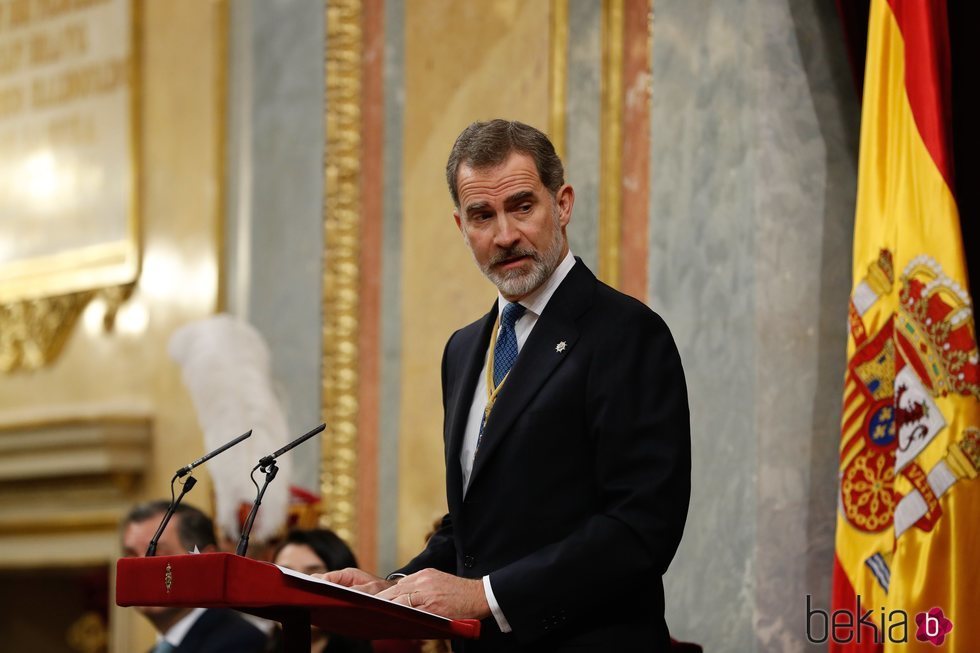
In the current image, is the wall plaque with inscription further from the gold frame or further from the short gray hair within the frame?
the short gray hair

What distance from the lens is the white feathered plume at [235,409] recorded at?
18.5 ft

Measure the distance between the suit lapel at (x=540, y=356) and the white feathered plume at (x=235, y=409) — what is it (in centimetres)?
284

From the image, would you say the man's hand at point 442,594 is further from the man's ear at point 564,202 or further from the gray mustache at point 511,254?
the man's ear at point 564,202

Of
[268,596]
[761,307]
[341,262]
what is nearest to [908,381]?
[761,307]

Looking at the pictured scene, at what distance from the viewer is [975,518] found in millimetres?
3994

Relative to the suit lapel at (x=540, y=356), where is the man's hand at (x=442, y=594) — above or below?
below

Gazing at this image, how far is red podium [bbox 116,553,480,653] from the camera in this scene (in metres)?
2.38

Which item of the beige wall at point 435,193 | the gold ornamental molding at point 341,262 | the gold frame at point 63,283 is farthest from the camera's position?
the gold frame at point 63,283

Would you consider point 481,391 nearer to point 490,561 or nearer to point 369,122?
point 490,561

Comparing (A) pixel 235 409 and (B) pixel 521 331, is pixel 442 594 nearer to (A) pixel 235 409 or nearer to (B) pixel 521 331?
(B) pixel 521 331

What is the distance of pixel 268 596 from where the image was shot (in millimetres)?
2377

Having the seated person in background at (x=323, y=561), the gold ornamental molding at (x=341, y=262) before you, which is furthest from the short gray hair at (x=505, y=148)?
the gold ornamental molding at (x=341, y=262)

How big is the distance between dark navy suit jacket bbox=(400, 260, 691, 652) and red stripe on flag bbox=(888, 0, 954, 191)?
168cm

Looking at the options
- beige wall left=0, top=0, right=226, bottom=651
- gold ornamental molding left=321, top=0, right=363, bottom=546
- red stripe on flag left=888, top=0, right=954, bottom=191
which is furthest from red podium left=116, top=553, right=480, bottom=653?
beige wall left=0, top=0, right=226, bottom=651
